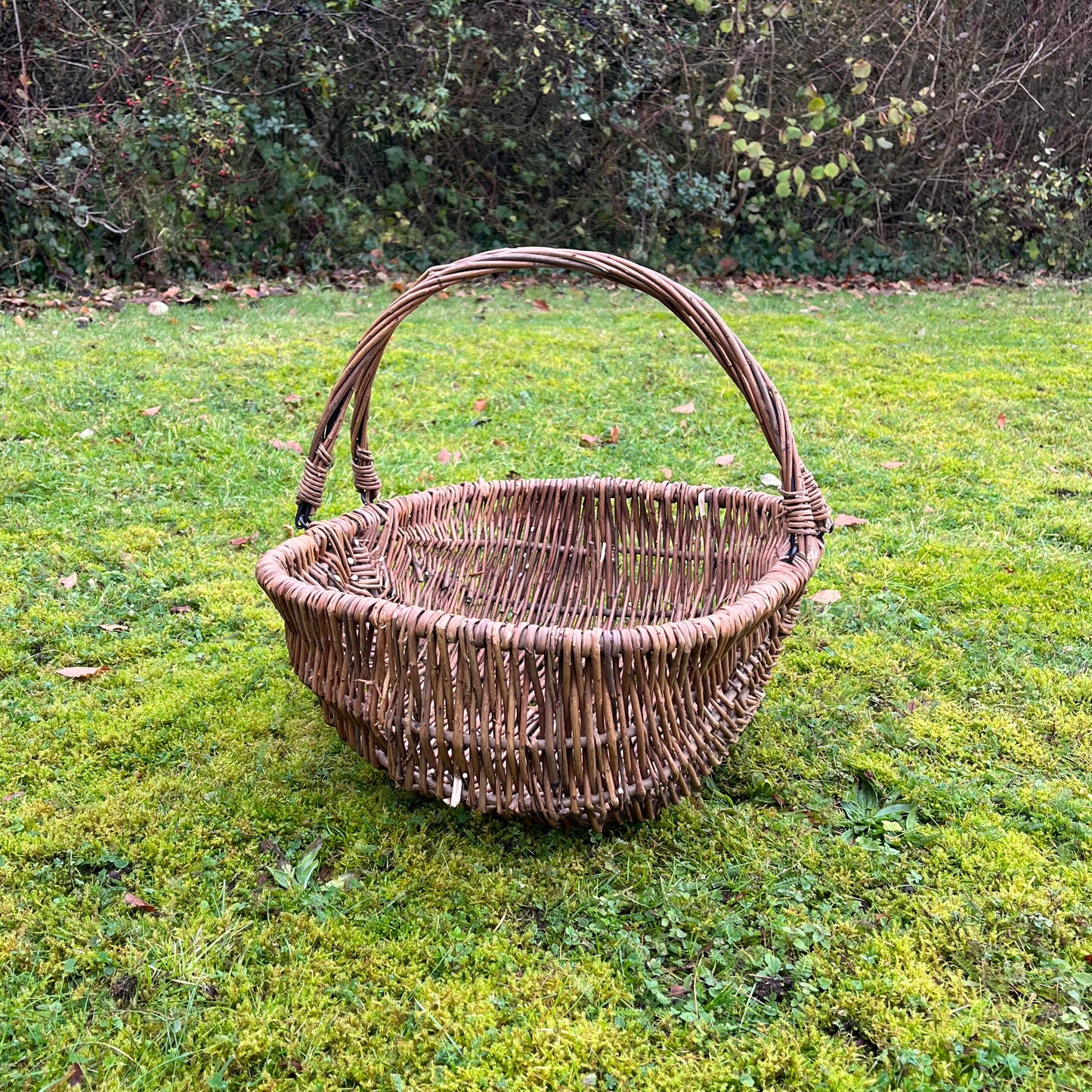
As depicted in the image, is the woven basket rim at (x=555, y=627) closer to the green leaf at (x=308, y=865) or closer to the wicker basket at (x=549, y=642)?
the wicker basket at (x=549, y=642)

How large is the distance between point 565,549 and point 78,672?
119 cm

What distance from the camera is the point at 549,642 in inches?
53.9

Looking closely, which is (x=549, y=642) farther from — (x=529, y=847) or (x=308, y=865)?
(x=308, y=865)

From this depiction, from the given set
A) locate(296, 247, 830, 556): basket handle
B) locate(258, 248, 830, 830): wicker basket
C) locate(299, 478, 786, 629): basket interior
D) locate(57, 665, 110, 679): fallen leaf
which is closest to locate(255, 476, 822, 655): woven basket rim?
locate(258, 248, 830, 830): wicker basket

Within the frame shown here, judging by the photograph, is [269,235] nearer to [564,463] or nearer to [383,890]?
[564,463]

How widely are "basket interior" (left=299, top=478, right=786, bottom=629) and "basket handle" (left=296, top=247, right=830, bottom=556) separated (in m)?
0.25

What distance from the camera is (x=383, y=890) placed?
1514 millimetres

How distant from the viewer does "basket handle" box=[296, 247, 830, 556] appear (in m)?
1.65

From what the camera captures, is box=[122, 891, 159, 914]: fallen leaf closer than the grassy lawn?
No

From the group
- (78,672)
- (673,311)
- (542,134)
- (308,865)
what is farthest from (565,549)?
(542,134)

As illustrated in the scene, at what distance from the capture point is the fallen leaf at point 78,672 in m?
2.08

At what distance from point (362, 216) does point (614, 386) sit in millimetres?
3362

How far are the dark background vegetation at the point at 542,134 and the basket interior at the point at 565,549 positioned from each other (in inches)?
175

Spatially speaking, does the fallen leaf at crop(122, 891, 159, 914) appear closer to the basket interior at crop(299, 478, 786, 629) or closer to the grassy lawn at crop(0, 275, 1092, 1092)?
the grassy lawn at crop(0, 275, 1092, 1092)
